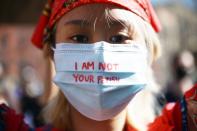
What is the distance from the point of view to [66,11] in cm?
285

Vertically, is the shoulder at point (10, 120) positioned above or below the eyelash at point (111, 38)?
below

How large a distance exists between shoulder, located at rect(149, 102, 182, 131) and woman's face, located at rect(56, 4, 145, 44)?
402mm

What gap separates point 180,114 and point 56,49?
70 cm

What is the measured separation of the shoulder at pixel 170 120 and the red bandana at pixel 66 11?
48 cm

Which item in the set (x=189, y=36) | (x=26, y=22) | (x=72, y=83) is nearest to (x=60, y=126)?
(x=72, y=83)

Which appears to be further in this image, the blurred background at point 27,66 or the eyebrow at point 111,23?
the blurred background at point 27,66

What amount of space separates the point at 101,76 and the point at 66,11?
0.39 m

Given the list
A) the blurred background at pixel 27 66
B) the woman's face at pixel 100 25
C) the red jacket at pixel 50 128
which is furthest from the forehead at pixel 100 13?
the blurred background at pixel 27 66

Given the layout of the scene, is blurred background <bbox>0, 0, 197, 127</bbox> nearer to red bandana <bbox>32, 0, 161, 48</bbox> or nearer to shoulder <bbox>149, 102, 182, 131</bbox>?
red bandana <bbox>32, 0, 161, 48</bbox>

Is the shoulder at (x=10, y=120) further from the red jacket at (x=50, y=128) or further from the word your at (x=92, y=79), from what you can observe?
the word your at (x=92, y=79)

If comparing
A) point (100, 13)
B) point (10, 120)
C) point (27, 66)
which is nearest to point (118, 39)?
point (100, 13)

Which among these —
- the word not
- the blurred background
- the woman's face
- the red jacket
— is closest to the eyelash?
the woman's face

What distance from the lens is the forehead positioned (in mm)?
2750

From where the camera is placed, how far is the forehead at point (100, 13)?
2750mm
